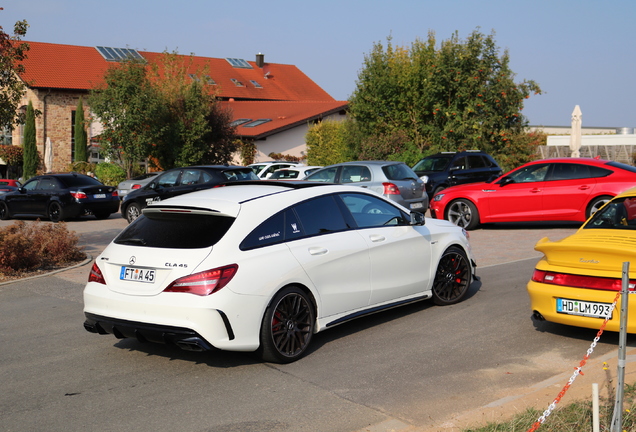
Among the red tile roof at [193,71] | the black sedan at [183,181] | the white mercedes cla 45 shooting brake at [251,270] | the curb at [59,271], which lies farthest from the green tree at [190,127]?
the white mercedes cla 45 shooting brake at [251,270]

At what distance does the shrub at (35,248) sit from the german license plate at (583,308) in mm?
8775

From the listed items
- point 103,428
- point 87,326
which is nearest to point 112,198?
point 87,326

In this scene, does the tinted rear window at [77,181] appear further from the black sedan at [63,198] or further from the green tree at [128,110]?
the green tree at [128,110]

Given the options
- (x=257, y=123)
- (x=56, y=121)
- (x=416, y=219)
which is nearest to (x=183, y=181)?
(x=416, y=219)

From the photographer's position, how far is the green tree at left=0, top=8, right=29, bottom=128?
1288 centimetres

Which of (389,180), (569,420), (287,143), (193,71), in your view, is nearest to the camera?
(569,420)

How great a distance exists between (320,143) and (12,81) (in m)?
28.2

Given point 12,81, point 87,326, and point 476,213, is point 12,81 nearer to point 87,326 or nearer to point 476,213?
point 87,326

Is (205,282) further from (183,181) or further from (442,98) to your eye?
(442,98)

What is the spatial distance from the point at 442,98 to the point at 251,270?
1108 inches

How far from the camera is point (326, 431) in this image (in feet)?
16.6

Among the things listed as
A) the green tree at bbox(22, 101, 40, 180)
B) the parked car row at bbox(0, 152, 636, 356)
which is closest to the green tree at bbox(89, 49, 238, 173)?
the green tree at bbox(22, 101, 40, 180)

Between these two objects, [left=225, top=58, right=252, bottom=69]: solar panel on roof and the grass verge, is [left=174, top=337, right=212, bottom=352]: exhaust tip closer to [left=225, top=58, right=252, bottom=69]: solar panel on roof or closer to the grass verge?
the grass verge

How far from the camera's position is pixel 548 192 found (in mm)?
16422
